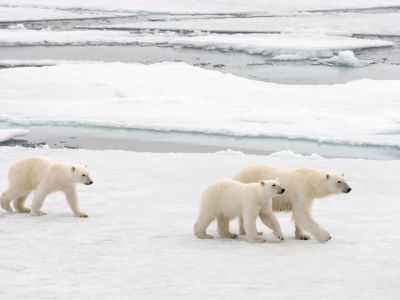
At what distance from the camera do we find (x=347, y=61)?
19281 mm

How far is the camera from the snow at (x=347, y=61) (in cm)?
1925

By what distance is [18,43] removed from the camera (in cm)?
2297

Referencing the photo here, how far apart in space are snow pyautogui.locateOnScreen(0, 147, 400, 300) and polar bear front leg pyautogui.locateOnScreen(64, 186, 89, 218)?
10 centimetres

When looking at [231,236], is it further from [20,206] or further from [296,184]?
[20,206]

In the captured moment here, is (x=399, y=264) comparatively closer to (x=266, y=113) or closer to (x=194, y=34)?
(x=266, y=113)

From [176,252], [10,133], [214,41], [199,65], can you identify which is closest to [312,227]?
[176,252]

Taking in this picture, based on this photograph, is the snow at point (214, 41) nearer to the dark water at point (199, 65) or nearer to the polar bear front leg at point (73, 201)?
the dark water at point (199, 65)

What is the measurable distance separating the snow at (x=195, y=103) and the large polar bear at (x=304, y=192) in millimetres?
4926

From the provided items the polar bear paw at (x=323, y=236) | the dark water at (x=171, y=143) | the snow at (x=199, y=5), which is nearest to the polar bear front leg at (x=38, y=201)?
the polar bear paw at (x=323, y=236)

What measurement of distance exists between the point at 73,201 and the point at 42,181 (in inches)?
11.4

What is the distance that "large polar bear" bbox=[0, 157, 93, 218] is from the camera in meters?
6.17

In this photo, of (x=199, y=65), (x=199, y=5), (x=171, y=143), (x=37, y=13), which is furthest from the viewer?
(x=199, y=5)

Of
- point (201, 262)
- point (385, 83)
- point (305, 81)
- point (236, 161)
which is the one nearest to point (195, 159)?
point (236, 161)

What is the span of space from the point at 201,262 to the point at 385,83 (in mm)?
10966
